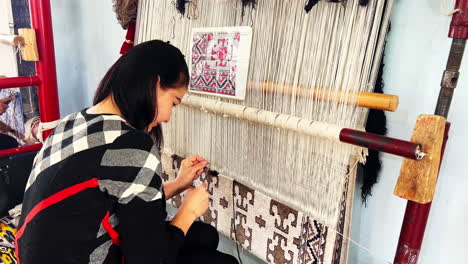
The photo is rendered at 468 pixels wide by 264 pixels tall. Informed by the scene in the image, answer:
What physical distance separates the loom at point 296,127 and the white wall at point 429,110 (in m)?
0.12

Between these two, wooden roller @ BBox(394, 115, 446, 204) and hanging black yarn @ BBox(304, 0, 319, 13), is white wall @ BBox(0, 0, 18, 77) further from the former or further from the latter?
wooden roller @ BBox(394, 115, 446, 204)

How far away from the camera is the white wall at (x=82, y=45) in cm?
177

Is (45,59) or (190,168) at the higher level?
(45,59)

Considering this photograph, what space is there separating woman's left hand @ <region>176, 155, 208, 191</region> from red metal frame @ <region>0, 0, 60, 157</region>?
890 mm

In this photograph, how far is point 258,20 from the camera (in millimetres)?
936

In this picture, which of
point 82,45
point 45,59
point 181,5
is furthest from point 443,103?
point 82,45

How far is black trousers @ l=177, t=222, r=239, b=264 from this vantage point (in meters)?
1.07

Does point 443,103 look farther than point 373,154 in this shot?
No

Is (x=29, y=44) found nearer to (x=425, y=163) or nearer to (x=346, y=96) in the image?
(x=346, y=96)

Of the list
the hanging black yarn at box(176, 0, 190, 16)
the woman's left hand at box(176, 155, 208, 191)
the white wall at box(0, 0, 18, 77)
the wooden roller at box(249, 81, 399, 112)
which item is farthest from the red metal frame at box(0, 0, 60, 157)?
the wooden roller at box(249, 81, 399, 112)

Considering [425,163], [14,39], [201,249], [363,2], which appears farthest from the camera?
[14,39]

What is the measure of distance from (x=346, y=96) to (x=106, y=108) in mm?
561

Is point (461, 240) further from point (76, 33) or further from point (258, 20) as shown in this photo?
point (76, 33)

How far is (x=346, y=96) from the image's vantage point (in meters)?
0.78
